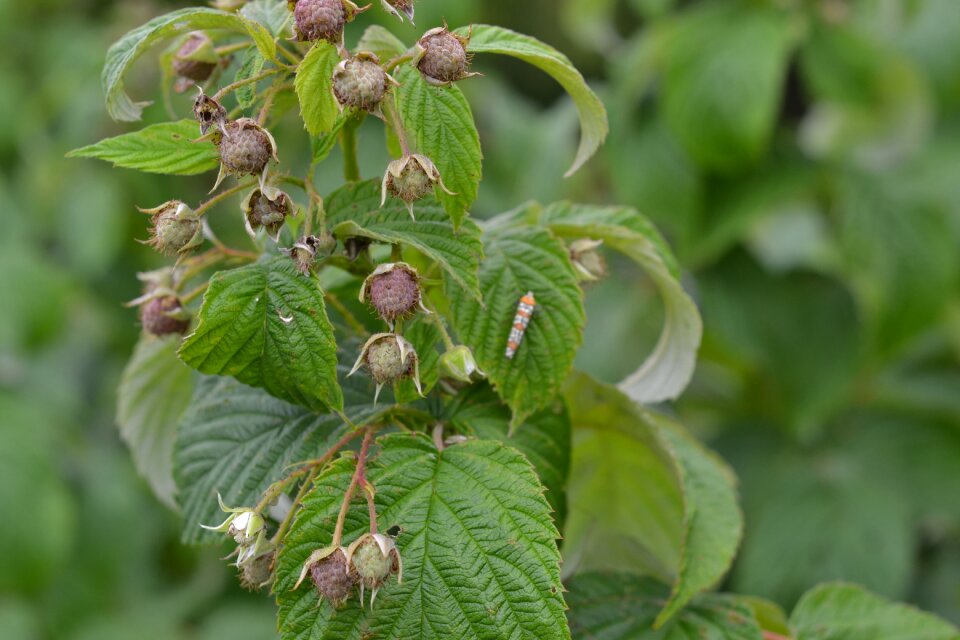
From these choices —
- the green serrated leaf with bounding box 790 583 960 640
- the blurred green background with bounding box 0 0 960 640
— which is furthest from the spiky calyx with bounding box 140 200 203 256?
the blurred green background with bounding box 0 0 960 640

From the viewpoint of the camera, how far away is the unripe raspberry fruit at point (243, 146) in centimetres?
70

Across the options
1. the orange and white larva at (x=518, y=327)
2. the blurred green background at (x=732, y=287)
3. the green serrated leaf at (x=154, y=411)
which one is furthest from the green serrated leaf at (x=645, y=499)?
the blurred green background at (x=732, y=287)

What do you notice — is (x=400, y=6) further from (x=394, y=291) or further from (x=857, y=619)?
(x=857, y=619)

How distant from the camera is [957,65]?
2.34 m

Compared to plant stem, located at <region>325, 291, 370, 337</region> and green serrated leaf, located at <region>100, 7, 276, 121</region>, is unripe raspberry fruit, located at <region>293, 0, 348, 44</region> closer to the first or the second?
green serrated leaf, located at <region>100, 7, 276, 121</region>

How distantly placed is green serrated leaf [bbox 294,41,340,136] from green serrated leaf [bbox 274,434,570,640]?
0.22m

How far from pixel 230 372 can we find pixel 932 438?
1588 millimetres

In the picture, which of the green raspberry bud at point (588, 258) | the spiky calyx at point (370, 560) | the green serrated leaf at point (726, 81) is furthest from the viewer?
the green serrated leaf at point (726, 81)

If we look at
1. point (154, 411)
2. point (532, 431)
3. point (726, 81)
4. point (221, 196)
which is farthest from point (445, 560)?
point (726, 81)

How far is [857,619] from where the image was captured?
0.98 m

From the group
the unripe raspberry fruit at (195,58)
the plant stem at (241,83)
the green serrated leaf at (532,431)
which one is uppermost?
the plant stem at (241,83)

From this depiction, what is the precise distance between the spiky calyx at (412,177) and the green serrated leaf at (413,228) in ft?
Result: 0.11

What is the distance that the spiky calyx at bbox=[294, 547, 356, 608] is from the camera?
0.68m

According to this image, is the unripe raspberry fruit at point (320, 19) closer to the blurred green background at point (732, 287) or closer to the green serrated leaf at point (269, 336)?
the green serrated leaf at point (269, 336)
